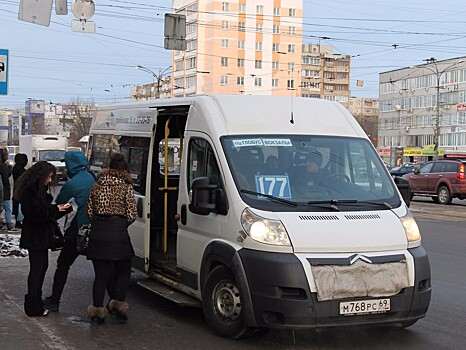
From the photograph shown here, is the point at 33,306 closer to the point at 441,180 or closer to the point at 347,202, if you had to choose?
the point at 347,202

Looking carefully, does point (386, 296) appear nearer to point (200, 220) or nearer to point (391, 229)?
point (391, 229)

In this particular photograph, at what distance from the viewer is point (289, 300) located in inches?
243

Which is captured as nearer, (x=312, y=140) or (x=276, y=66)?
(x=312, y=140)

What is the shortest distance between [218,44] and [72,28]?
7142 cm

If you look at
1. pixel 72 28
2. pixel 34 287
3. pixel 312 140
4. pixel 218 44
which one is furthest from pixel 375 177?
pixel 218 44

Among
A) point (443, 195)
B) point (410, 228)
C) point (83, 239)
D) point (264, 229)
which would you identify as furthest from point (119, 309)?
point (443, 195)

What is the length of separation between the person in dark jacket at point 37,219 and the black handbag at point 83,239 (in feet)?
0.91

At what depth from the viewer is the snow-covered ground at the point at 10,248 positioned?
39.4ft

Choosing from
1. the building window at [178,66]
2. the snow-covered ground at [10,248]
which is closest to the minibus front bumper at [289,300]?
the snow-covered ground at [10,248]

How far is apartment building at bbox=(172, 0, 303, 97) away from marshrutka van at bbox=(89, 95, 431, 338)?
79.5 metres

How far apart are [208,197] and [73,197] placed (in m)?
1.72

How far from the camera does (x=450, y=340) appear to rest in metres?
6.84

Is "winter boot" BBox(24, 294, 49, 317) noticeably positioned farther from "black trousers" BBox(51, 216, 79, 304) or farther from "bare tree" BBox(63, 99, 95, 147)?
"bare tree" BBox(63, 99, 95, 147)

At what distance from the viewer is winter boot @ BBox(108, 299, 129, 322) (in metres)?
7.44
